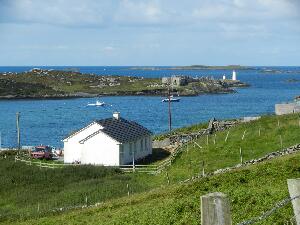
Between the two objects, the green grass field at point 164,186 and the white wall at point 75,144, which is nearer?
the green grass field at point 164,186

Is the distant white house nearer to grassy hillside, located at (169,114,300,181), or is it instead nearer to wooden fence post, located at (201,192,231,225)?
grassy hillside, located at (169,114,300,181)

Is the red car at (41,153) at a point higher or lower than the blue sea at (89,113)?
higher

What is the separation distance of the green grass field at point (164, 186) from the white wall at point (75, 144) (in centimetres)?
561

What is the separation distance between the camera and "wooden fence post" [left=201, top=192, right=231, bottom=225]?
5.85 meters

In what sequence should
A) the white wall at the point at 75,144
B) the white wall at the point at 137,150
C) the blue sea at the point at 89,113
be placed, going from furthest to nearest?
the blue sea at the point at 89,113, the white wall at the point at 75,144, the white wall at the point at 137,150

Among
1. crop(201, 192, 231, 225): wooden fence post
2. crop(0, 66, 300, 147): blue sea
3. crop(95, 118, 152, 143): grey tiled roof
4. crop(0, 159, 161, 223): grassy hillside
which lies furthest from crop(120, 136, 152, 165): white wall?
crop(201, 192, 231, 225): wooden fence post

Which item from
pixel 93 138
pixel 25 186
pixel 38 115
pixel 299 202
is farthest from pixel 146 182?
pixel 38 115

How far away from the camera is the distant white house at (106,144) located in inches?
1933

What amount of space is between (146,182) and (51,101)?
158 metres

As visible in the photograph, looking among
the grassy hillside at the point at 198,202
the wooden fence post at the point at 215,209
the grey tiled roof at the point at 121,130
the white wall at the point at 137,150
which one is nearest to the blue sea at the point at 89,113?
the grey tiled roof at the point at 121,130

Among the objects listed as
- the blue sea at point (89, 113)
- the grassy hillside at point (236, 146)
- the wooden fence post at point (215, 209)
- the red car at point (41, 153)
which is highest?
the wooden fence post at point (215, 209)

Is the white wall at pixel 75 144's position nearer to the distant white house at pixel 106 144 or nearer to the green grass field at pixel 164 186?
the distant white house at pixel 106 144

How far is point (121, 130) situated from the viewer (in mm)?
51938

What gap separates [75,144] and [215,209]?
46181 millimetres
